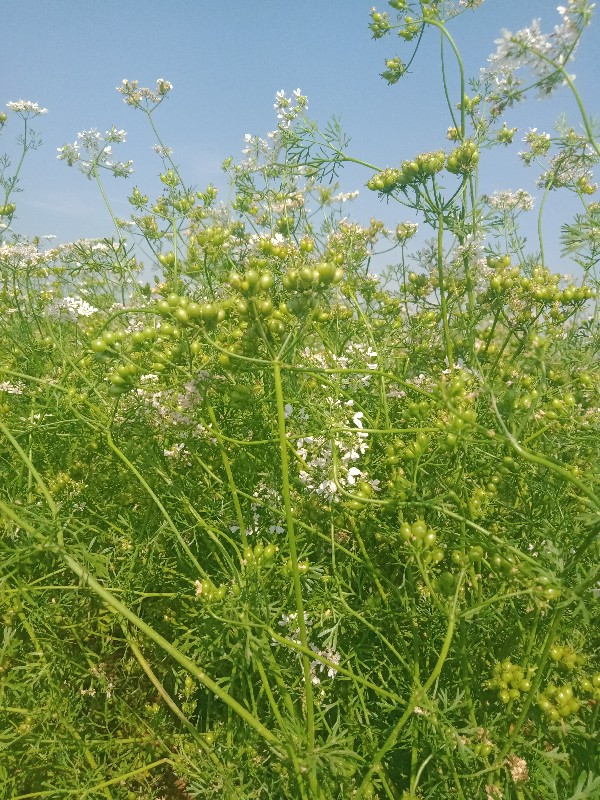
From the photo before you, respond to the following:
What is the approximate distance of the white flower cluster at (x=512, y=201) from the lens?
3727 mm

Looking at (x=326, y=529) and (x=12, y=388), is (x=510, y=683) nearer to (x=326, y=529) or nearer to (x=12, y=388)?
(x=326, y=529)

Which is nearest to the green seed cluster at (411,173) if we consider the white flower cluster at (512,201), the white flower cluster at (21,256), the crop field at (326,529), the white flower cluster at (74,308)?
the crop field at (326,529)

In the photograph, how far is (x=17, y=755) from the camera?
2541 millimetres

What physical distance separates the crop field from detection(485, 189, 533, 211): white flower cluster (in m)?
0.38

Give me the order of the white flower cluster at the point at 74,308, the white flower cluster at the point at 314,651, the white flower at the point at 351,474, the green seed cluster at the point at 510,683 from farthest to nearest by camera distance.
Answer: the white flower cluster at the point at 74,308 < the white flower cluster at the point at 314,651 < the white flower at the point at 351,474 < the green seed cluster at the point at 510,683

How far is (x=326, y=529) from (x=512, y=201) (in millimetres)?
2633

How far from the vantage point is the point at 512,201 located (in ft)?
12.3

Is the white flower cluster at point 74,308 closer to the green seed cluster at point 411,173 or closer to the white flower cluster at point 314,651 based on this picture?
the green seed cluster at point 411,173

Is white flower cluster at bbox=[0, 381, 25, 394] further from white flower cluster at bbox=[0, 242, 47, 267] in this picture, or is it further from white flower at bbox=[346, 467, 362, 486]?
white flower at bbox=[346, 467, 362, 486]

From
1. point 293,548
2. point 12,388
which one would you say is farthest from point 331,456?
point 12,388

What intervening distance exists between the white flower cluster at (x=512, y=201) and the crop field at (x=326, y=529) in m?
0.38

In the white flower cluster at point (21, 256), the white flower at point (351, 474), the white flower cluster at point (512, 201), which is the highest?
the white flower cluster at point (512, 201)

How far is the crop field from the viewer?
1.90 m

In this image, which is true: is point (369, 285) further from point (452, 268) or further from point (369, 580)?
point (369, 580)
